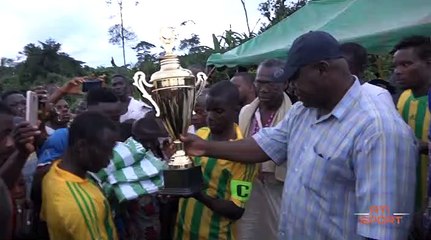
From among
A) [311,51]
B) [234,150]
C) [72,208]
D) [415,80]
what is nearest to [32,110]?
[72,208]

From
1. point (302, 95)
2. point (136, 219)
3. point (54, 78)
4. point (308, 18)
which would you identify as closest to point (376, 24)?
point (308, 18)

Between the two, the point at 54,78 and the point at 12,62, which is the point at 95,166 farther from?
the point at 12,62

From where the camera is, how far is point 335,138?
263 centimetres

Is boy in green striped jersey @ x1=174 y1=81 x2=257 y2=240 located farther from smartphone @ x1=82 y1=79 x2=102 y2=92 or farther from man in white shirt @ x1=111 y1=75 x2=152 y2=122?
man in white shirt @ x1=111 y1=75 x2=152 y2=122

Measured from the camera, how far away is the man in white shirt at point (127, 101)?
22.6 feet

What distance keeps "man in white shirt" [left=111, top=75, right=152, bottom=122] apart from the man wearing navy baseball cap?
4068 mm

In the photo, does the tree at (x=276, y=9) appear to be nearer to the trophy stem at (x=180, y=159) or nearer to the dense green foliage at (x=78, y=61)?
the dense green foliage at (x=78, y=61)

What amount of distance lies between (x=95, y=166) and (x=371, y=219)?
1398 millimetres

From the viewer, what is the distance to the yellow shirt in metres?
2.94

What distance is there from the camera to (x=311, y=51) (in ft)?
8.67

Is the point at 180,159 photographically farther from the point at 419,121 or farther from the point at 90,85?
the point at 90,85

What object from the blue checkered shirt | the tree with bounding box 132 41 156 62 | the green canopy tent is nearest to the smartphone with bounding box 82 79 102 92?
the blue checkered shirt

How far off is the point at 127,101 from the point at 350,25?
2755mm

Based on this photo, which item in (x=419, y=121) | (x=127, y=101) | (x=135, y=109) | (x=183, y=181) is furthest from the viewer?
(x=127, y=101)
